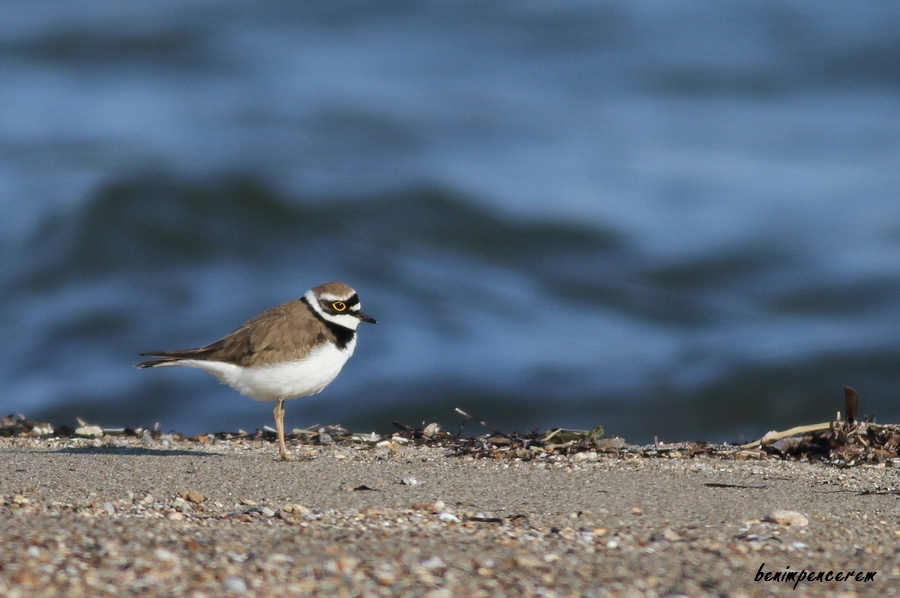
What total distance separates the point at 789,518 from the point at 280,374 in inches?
111

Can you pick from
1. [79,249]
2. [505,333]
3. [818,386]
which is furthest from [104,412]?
[818,386]

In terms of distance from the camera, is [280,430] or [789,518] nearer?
[789,518]

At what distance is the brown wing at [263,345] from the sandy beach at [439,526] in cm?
59

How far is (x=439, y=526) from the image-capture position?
341cm

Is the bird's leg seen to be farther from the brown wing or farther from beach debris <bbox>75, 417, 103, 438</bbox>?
beach debris <bbox>75, 417, 103, 438</bbox>

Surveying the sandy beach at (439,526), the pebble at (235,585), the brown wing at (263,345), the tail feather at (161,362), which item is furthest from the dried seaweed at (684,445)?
the pebble at (235,585)

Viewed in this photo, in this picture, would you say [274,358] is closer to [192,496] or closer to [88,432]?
[88,432]

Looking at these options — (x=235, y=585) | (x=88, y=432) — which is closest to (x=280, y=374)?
(x=88, y=432)

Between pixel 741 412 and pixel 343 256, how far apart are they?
18.6 ft

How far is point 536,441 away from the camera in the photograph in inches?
204

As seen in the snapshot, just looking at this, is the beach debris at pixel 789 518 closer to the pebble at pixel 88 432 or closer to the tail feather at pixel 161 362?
the tail feather at pixel 161 362

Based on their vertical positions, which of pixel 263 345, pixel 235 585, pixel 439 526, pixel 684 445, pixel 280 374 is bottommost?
pixel 235 585

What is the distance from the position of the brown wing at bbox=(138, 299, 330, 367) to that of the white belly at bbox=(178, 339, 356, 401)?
0.11 ft

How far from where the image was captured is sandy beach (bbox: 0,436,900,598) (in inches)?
106
